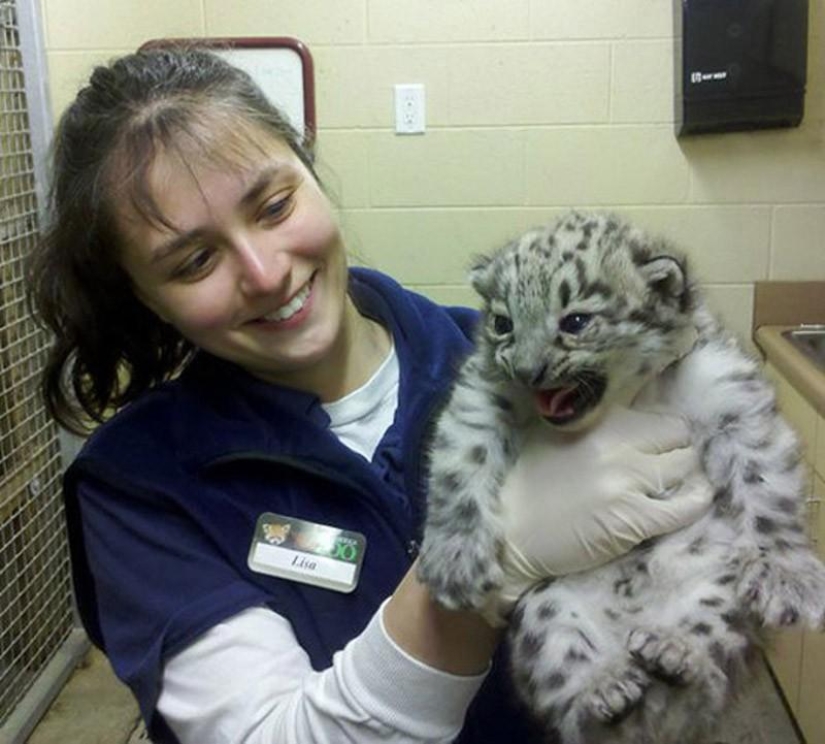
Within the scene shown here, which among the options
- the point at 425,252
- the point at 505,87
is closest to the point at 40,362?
the point at 425,252

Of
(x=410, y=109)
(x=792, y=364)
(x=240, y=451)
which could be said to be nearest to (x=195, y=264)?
(x=240, y=451)

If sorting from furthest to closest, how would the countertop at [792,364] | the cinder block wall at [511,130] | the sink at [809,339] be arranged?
1. the cinder block wall at [511,130]
2. the sink at [809,339]
3. the countertop at [792,364]

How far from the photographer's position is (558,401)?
1.32 metres

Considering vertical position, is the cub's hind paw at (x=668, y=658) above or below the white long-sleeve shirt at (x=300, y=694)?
above

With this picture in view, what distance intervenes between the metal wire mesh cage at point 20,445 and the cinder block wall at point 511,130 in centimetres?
22

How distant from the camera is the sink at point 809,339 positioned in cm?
305

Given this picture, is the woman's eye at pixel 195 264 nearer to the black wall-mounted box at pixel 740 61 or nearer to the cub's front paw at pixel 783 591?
the cub's front paw at pixel 783 591

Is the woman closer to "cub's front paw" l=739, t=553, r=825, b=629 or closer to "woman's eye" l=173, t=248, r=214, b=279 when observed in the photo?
"woman's eye" l=173, t=248, r=214, b=279

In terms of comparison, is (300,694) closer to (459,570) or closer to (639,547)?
(459,570)

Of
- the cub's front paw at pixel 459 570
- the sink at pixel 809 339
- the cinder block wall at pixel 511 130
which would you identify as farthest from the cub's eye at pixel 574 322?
the cinder block wall at pixel 511 130

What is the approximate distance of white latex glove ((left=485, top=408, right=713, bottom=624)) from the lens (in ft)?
4.34

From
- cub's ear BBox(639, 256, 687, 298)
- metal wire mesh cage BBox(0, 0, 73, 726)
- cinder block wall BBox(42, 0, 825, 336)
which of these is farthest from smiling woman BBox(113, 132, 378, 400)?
cinder block wall BBox(42, 0, 825, 336)

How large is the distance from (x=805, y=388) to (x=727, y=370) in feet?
4.34

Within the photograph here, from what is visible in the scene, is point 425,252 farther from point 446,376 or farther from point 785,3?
point 446,376
